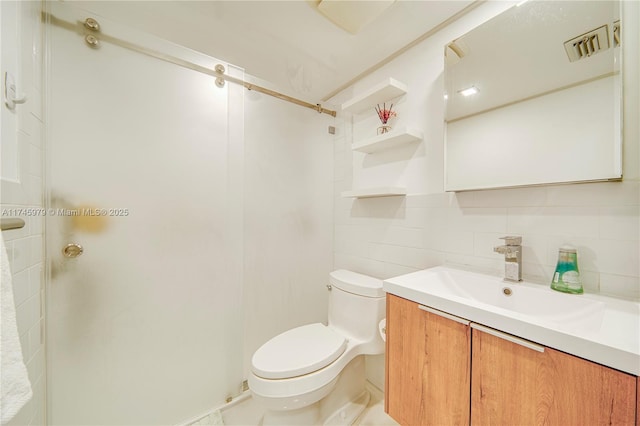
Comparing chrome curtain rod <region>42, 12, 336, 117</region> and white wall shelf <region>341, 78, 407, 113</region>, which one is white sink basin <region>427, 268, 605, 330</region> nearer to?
white wall shelf <region>341, 78, 407, 113</region>

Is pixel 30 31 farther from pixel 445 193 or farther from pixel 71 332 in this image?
pixel 445 193

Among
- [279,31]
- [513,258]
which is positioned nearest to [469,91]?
[513,258]

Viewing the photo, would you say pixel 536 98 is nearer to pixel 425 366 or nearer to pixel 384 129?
pixel 384 129

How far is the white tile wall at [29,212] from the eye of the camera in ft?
2.62

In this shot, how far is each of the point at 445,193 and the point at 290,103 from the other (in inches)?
49.1

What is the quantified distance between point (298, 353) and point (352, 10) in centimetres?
173

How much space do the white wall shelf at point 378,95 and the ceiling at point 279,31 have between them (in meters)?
→ 0.26

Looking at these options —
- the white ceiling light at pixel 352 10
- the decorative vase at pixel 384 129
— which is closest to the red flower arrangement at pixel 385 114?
the decorative vase at pixel 384 129

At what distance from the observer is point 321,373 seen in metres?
1.12

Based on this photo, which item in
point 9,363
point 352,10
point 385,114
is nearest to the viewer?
point 9,363

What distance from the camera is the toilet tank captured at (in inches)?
52.6

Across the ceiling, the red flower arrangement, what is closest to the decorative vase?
the red flower arrangement


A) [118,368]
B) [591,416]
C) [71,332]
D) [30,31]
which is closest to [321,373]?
[591,416]

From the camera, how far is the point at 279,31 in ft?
4.39
